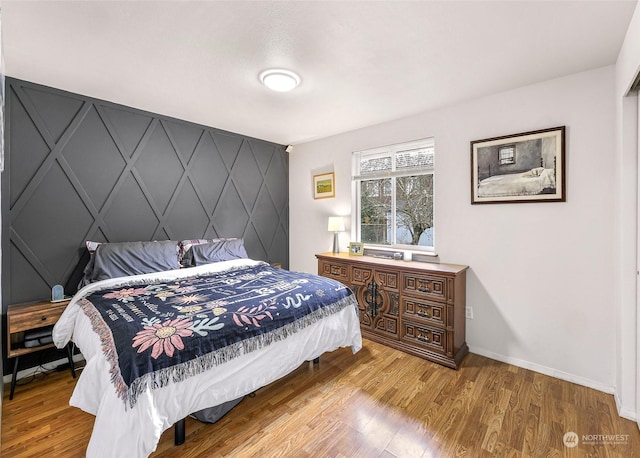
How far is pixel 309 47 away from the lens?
6.66 feet

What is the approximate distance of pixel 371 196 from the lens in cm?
396

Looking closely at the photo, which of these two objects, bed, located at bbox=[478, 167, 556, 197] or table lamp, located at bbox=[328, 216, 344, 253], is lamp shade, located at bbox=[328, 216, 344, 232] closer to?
table lamp, located at bbox=[328, 216, 344, 253]

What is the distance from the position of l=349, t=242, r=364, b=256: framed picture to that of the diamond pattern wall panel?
156 cm

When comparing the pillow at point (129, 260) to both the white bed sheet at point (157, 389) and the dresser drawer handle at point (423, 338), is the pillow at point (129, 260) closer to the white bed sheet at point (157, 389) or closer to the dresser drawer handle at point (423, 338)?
the white bed sheet at point (157, 389)

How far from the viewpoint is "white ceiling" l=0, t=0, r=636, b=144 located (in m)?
1.69

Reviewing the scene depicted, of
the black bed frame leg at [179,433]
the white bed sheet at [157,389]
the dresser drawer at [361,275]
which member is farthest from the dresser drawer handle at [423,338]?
the black bed frame leg at [179,433]

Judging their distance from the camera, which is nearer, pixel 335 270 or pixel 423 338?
pixel 423 338

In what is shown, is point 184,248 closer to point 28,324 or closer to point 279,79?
point 28,324

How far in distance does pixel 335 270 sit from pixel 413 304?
105cm

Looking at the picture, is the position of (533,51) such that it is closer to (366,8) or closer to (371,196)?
(366,8)

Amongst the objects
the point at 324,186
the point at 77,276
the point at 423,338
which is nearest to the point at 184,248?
the point at 77,276

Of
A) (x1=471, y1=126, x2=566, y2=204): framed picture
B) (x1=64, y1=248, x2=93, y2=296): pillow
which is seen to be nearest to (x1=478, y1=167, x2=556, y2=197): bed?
(x1=471, y1=126, x2=566, y2=204): framed picture

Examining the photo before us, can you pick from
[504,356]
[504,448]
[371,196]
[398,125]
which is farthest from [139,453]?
[398,125]

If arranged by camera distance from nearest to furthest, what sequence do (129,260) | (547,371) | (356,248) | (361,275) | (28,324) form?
(28,324) < (547,371) < (129,260) < (361,275) < (356,248)
